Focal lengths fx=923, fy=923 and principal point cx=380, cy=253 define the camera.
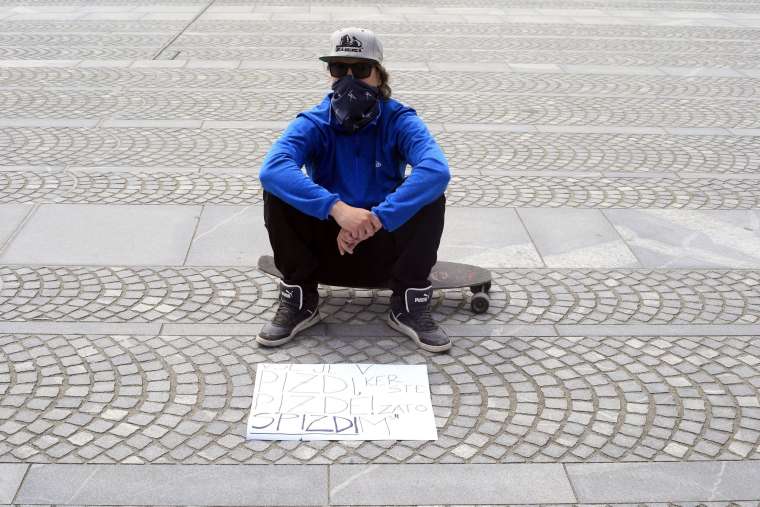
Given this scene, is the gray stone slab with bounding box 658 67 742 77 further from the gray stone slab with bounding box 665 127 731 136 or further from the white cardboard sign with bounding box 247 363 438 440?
the white cardboard sign with bounding box 247 363 438 440

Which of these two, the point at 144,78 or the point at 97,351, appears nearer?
the point at 97,351

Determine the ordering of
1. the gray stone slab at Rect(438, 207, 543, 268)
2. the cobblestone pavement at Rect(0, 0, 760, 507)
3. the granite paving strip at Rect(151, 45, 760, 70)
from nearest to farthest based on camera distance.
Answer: the cobblestone pavement at Rect(0, 0, 760, 507), the gray stone slab at Rect(438, 207, 543, 268), the granite paving strip at Rect(151, 45, 760, 70)

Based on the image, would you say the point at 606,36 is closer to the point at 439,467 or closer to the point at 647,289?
the point at 647,289

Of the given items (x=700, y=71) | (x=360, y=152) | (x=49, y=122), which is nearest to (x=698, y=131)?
(x=700, y=71)

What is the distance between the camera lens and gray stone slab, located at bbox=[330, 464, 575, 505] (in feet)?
11.0

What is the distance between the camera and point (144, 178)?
6.77m

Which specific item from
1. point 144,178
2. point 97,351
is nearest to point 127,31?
point 144,178

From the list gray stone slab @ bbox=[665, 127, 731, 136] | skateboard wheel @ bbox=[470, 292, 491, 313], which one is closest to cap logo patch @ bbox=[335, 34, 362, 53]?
skateboard wheel @ bbox=[470, 292, 491, 313]

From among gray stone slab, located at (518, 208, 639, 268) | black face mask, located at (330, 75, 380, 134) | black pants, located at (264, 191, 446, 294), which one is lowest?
gray stone slab, located at (518, 208, 639, 268)

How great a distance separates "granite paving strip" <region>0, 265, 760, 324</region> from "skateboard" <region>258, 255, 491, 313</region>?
0.08 meters

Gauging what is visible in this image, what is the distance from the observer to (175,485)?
133 inches

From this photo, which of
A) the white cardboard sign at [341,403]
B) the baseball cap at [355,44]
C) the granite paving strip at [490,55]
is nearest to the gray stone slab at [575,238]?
the white cardboard sign at [341,403]

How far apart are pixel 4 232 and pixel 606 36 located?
997cm

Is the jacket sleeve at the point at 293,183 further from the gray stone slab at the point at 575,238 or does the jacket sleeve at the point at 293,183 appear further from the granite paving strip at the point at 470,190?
the granite paving strip at the point at 470,190
